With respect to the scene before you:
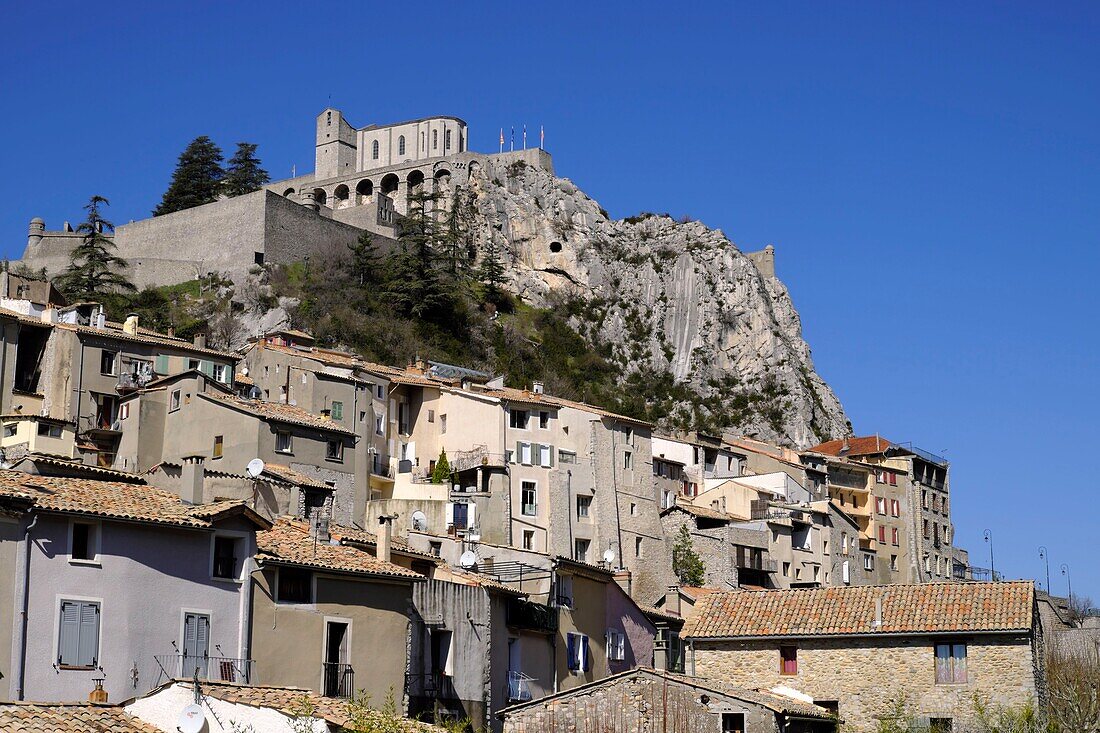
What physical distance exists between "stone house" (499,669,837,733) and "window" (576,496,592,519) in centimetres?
4309

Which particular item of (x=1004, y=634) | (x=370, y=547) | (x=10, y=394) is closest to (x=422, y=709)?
(x=370, y=547)

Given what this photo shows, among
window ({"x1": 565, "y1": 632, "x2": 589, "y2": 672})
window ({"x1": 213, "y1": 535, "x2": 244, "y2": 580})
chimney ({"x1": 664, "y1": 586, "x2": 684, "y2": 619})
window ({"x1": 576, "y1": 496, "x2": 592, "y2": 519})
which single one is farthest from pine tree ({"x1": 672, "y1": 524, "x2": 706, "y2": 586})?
window ({"x1": 213, "y1": 535, "x2": 244, "y2": 580})

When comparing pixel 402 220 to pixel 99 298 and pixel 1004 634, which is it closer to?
pixel 99 298

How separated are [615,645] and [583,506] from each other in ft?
95.9

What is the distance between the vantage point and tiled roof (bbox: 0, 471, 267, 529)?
32750mm

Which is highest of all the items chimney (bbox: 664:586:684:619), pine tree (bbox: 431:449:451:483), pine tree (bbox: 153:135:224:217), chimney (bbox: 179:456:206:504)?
pine tree (bbox: 153:135:224:217)

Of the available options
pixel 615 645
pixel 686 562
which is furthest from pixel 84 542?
pixel 686 562

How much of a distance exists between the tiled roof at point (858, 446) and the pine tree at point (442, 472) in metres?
39.4

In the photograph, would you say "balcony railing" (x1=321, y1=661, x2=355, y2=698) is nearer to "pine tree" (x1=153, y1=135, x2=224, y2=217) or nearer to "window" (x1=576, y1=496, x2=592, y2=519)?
"window" (x1=576, y1=496, x2=592, y2=519)

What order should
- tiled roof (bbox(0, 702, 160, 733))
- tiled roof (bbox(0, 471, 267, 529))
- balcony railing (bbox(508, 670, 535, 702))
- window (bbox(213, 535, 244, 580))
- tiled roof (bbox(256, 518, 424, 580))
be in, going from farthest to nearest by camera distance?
1. balcony railing (bbox(508, 670, 535, 702))
2. tiled roof (bbox(256, 518, 424, 580))
3. window (bbox(213, 535, 244, 580))
4. tiled roof (bbox(0, 471, 267, 529))
5. tiled roof (bbox(0, 702, 160, 733))

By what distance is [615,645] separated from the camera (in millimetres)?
51344

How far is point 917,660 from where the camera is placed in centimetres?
4050

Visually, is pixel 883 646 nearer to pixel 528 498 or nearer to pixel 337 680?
pixel 337 680

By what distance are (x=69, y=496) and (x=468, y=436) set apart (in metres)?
49.0
